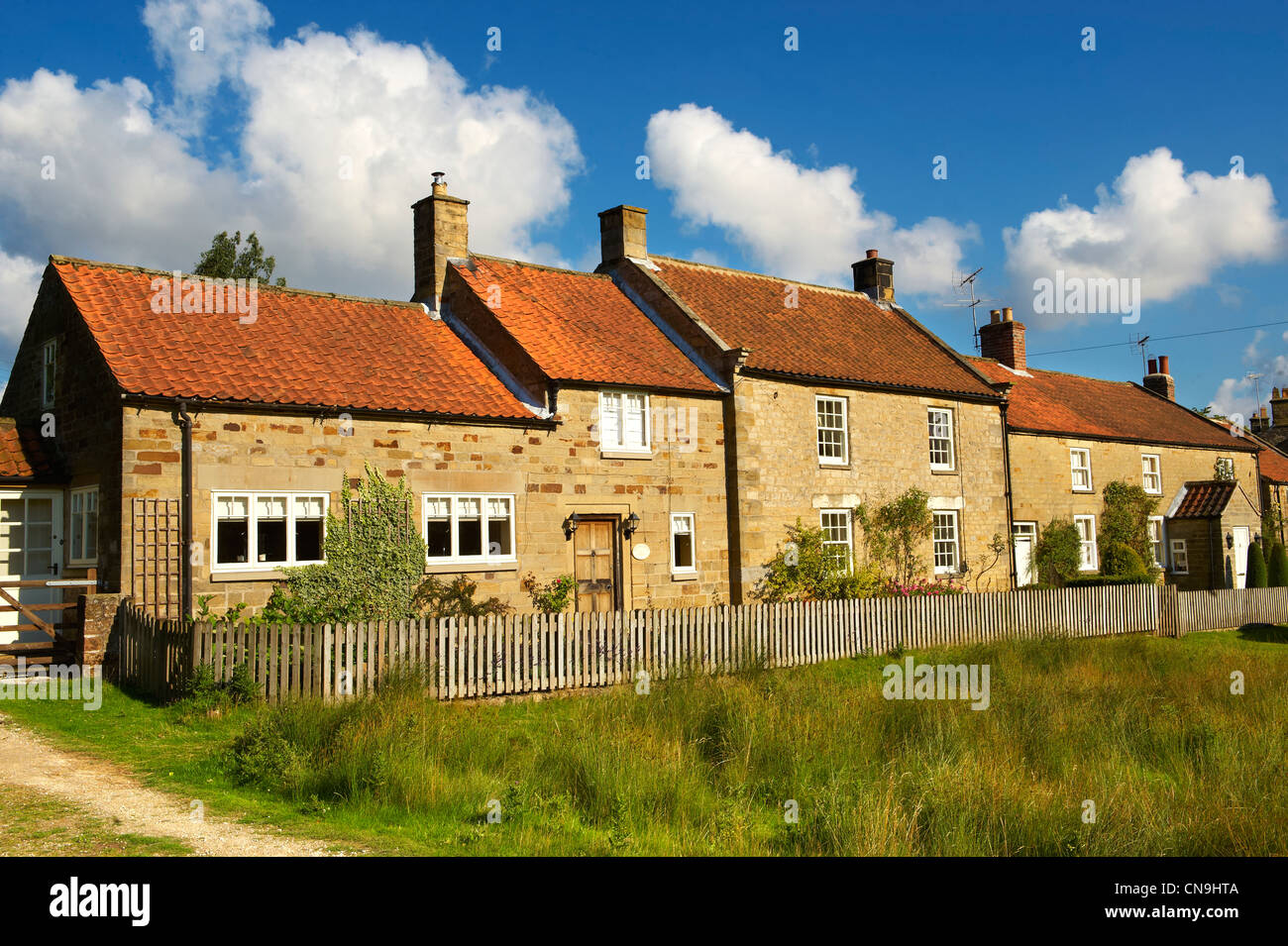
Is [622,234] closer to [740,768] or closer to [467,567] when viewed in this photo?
[467,567]

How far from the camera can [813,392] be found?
23891 millimetres

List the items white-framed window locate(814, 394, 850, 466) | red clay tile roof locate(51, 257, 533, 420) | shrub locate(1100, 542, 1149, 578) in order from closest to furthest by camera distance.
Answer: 1. red clay tile roof locate(51, 257, 533, 420)
2. white-framed window locate(814, 394, 850, 466)
3. shrub locate(1100, 542, 1149, 578)

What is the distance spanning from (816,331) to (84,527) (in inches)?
703

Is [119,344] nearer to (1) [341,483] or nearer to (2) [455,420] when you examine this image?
(1) [341,483]

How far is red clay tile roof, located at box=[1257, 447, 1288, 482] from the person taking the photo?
138 feet

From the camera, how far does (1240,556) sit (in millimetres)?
35250

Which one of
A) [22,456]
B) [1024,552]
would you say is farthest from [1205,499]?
[22,456]

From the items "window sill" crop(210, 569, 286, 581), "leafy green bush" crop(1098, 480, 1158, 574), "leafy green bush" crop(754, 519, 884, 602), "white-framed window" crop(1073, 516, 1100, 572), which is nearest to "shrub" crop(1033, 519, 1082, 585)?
"white-framed window" crop(1073, 516, 1100, 572)

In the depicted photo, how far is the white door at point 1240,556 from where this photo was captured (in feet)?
114

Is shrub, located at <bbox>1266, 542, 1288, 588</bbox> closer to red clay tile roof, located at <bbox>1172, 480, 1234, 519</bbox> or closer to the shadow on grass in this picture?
red clay tile roof, located at <bbox>1172, 480, 1234, 519</bbox>

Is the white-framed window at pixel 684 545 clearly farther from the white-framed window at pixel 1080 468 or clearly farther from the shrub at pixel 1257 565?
the shrub at pixel 1257 565

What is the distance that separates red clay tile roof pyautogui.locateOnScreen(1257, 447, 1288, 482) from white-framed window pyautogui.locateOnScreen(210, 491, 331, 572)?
39.9 m

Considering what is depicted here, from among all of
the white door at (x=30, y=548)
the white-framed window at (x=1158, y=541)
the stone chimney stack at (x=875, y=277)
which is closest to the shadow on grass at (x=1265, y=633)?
the white-framed window at (x=1158, y=541)

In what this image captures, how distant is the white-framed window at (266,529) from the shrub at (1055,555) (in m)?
22.3
